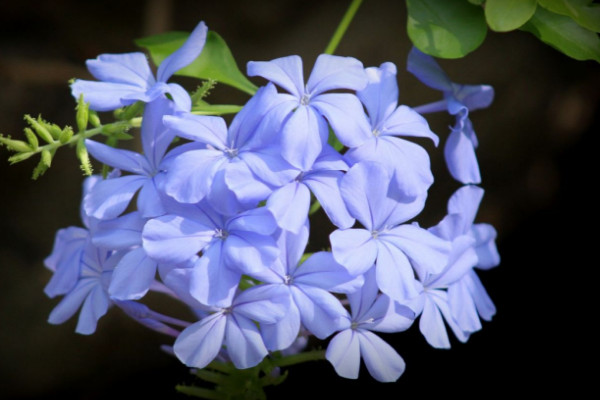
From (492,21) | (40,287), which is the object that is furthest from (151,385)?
(492,21)

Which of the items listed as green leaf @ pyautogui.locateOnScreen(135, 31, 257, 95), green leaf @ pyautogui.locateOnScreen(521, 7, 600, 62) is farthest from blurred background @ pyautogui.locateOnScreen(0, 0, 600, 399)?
green leaf @ pyautogui.locateOnScreen(521, 7, 600, 62)

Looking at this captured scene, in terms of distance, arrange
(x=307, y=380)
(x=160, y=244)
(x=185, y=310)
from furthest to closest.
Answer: (x=185, y=310)
(x=307, y=380)
(x=160, y=244)

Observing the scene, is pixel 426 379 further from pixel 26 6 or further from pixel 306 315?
pixel 26 6

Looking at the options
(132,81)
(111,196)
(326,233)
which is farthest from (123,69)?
(326,233)

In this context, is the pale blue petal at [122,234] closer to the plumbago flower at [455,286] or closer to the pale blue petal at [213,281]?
the pale blue petal at [213,281]

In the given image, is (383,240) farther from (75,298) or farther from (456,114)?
(75,298)
